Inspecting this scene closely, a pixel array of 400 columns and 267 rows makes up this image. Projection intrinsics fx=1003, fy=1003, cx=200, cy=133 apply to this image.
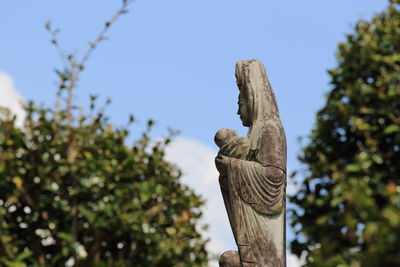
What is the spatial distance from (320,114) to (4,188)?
9.88 ft

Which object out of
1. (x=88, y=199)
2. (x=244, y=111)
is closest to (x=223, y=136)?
(x=244, y=111)

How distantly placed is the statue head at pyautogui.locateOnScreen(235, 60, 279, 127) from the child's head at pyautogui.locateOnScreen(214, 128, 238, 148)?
0.31 meters

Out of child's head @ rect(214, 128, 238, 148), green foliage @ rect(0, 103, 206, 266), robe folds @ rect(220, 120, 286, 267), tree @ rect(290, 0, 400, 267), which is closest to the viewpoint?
tree @ rect(290, 0, 400, 267)

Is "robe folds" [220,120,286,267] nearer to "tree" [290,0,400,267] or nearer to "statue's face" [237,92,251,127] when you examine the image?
"statue's face" [237,92,251,127]

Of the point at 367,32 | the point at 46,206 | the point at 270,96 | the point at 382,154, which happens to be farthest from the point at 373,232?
the point at 270,96

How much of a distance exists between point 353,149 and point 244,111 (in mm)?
4140

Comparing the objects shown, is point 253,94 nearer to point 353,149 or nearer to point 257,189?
point 257,189

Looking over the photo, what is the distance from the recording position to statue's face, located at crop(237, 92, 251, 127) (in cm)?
1302

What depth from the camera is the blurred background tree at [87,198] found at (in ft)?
29.9

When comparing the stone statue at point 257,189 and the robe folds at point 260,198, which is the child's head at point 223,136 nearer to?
the stone statue at point 257,189

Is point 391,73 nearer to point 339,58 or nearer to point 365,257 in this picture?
point 339,58

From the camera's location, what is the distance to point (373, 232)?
301 inches

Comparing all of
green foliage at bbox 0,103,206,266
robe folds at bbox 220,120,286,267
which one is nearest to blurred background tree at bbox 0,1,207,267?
green foliage at bbox 0,103,206,266

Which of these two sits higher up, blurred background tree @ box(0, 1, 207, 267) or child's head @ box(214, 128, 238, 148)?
child's head @ box(214, 128, 238, 148)
